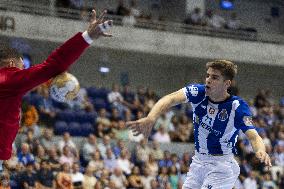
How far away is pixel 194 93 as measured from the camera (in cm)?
873

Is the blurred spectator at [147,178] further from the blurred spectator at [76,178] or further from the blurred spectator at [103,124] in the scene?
the blurred spectator at [76,178]

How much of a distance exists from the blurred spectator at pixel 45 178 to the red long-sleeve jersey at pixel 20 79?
9.72 m

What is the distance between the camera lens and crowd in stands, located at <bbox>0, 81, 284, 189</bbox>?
16672mm

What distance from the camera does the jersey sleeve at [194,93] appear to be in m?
8.64

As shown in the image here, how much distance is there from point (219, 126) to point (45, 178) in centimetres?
820

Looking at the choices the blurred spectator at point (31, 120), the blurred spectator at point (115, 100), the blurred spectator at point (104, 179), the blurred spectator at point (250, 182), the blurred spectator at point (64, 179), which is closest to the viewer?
the blurred spectator at point (64, 179)

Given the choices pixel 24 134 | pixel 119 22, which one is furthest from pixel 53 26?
pixel 24 134

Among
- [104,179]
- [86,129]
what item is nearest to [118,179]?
[104,179]

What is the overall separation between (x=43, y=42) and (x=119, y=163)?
8431 millimetres

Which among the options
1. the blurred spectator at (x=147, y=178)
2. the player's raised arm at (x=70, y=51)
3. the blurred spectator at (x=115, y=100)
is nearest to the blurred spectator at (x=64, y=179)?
the blurred spectator at (x=147, y=178)

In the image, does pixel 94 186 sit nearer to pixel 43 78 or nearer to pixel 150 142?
pixel 150 142

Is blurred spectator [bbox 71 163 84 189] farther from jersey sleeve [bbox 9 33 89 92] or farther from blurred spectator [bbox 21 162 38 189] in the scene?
jersey sleeve [bbox 9 33 89 92]

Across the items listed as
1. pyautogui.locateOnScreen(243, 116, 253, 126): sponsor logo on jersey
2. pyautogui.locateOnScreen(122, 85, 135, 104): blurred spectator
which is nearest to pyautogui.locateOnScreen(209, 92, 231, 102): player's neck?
pyautogui.locateOnScreen(243, 116, 253, 126): sponsor logo on jersey

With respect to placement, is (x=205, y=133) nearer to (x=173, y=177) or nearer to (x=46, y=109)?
(x=173, y=177)
